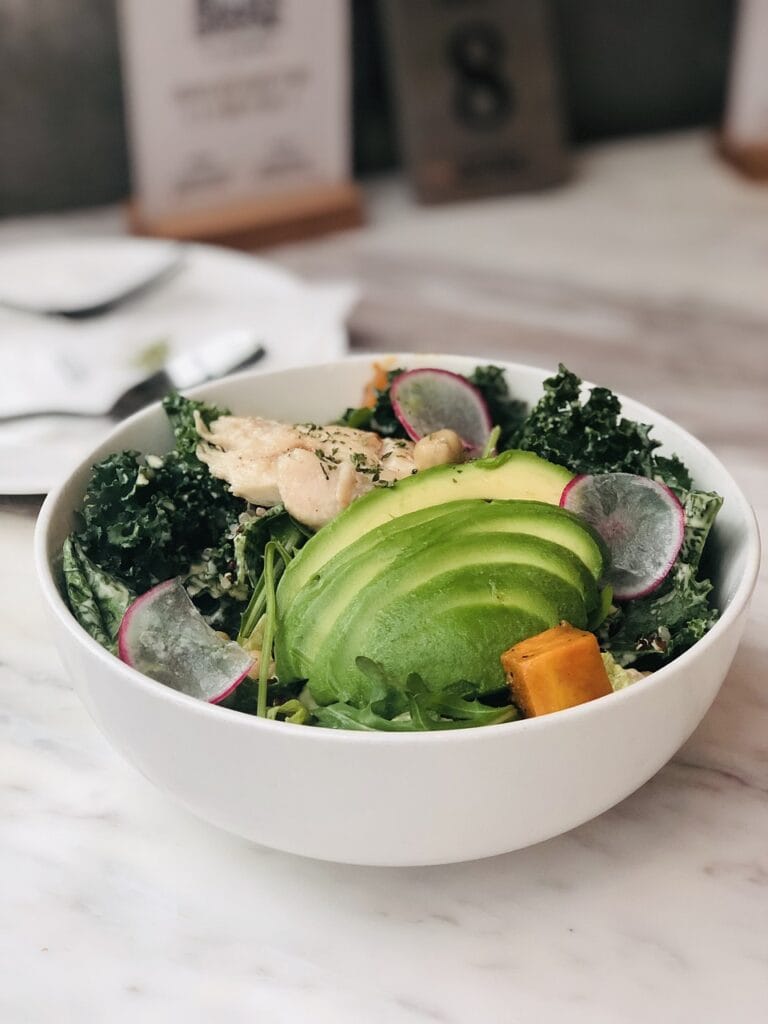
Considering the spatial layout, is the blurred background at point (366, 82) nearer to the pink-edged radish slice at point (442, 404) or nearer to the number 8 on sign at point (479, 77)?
the number 8 on sign at point (479, 77)

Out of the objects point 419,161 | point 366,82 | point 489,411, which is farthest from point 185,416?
point 366,82

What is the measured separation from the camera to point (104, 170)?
1.97m

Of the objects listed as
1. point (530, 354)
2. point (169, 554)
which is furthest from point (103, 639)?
point (530, 354)

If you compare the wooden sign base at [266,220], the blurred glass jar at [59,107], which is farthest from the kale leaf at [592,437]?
the blurred glass jar at [59,107]

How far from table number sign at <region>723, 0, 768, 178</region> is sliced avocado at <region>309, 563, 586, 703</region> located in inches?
61.2

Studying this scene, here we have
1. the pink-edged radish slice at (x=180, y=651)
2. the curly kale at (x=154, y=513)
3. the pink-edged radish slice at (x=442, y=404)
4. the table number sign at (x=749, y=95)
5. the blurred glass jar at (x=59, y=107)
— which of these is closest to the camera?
the pink-edged radish slice at (x=180, y=651)

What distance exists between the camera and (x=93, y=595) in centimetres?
79

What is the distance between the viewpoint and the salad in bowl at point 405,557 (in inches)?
27.0

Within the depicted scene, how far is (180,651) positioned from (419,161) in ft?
4.58

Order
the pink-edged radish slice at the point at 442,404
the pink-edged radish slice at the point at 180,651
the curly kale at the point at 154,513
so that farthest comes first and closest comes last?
the pink-edged radish slice at the point at 442,404, the curly kale at the point at 154,513, the pink-edged radish slice at the point at 180,651

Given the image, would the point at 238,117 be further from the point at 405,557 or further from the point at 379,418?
the point at 405,557

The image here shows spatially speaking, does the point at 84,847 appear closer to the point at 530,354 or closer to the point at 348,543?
the point at 348,543

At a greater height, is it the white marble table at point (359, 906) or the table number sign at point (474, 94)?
the table number sign at point (474, 94)

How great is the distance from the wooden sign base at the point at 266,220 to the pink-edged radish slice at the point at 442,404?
0.99 meters
